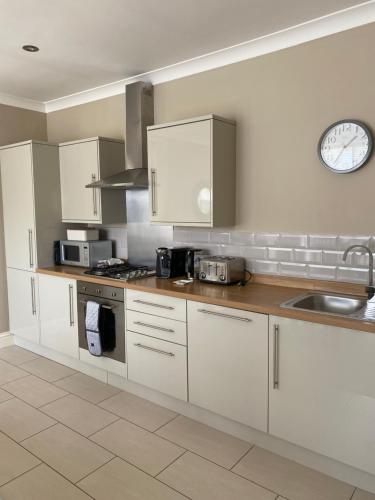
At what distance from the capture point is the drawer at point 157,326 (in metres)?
2.65

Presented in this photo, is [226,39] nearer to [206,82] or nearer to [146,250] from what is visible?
[206,82]

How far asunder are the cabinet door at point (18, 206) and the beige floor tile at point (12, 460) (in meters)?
1.72

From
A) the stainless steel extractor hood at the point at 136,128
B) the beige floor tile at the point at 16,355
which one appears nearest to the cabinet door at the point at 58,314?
the beige floor tile at the point at 16,355

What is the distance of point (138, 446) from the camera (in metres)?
2.41

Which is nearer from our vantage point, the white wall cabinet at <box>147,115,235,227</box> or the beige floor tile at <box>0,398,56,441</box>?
the beige floor tile at <box>0,398,56,441</box>

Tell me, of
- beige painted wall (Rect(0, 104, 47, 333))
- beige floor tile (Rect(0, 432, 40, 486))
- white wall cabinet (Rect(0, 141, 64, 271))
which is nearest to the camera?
beige floor tile (Rect(0, 432, 40, 486))

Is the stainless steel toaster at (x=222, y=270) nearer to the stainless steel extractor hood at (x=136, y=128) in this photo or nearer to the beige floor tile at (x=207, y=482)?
the stainless steel extractor hood at (x=136, y=128)

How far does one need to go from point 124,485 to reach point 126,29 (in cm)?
265

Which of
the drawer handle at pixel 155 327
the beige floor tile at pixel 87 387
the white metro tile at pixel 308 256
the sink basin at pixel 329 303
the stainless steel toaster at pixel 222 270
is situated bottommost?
the beige floor tile at pixel 87 387

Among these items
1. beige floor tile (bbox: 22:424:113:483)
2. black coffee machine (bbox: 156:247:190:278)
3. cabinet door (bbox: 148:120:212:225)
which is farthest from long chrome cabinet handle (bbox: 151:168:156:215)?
beige floor tile (bbox: 22:424:113:483)

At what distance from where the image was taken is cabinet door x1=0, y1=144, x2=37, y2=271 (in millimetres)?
3688

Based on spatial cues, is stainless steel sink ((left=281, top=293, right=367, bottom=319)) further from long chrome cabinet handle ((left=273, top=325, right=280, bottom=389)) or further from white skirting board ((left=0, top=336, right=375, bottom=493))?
white skirting board ((left=0, top=336, right=375, bottom=493))

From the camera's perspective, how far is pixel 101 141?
3506 mm

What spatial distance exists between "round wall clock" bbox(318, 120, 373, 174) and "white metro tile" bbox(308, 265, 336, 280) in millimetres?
615
